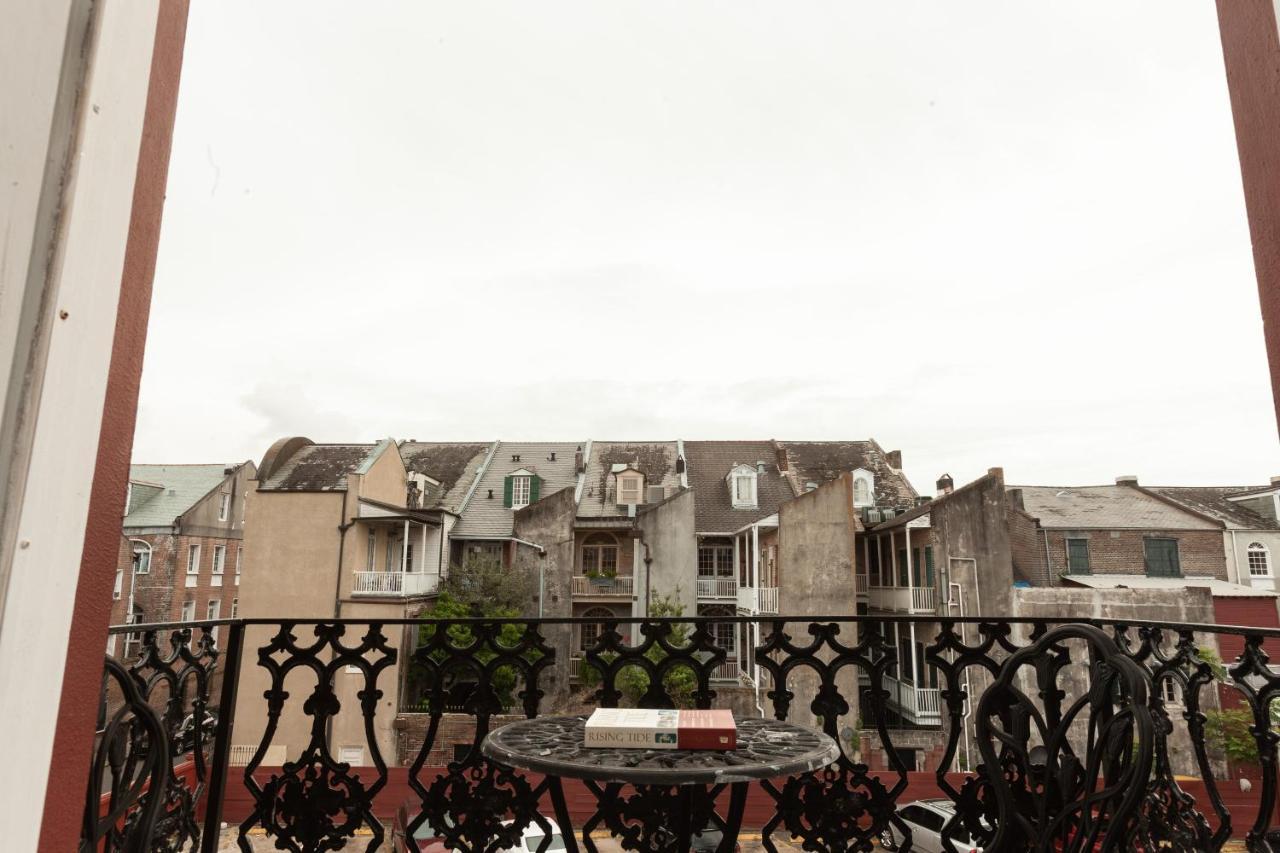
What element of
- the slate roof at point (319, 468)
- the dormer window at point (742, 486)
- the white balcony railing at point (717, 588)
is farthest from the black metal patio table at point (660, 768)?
the dormer window at point (742, 486)

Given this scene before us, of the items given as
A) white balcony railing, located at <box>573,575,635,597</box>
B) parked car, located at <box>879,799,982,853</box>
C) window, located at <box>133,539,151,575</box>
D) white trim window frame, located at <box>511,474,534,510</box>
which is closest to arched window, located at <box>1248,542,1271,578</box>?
parked car, located at <box>879,799,982,853</box>

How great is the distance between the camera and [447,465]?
873 inches

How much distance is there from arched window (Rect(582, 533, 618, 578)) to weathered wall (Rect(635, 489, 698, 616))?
1.13 m

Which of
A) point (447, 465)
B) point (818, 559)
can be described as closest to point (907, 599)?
point (818, 559)

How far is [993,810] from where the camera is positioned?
229cm

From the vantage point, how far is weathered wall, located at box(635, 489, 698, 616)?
18.4 m

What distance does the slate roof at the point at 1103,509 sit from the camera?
68.2 ft

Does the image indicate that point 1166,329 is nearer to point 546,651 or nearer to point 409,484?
point 546,651

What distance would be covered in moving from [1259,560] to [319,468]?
26569 mm

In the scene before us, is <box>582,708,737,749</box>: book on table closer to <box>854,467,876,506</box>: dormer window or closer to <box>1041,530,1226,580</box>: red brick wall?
<box>854,467,876,506</box>: dormer window

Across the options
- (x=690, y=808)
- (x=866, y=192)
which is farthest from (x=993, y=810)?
(x=866, y=192)

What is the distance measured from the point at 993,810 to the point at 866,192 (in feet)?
30.6

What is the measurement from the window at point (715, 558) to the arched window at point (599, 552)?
2461 millimetres

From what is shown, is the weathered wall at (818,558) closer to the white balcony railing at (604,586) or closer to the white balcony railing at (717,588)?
the white balcony railing at (717,588)
